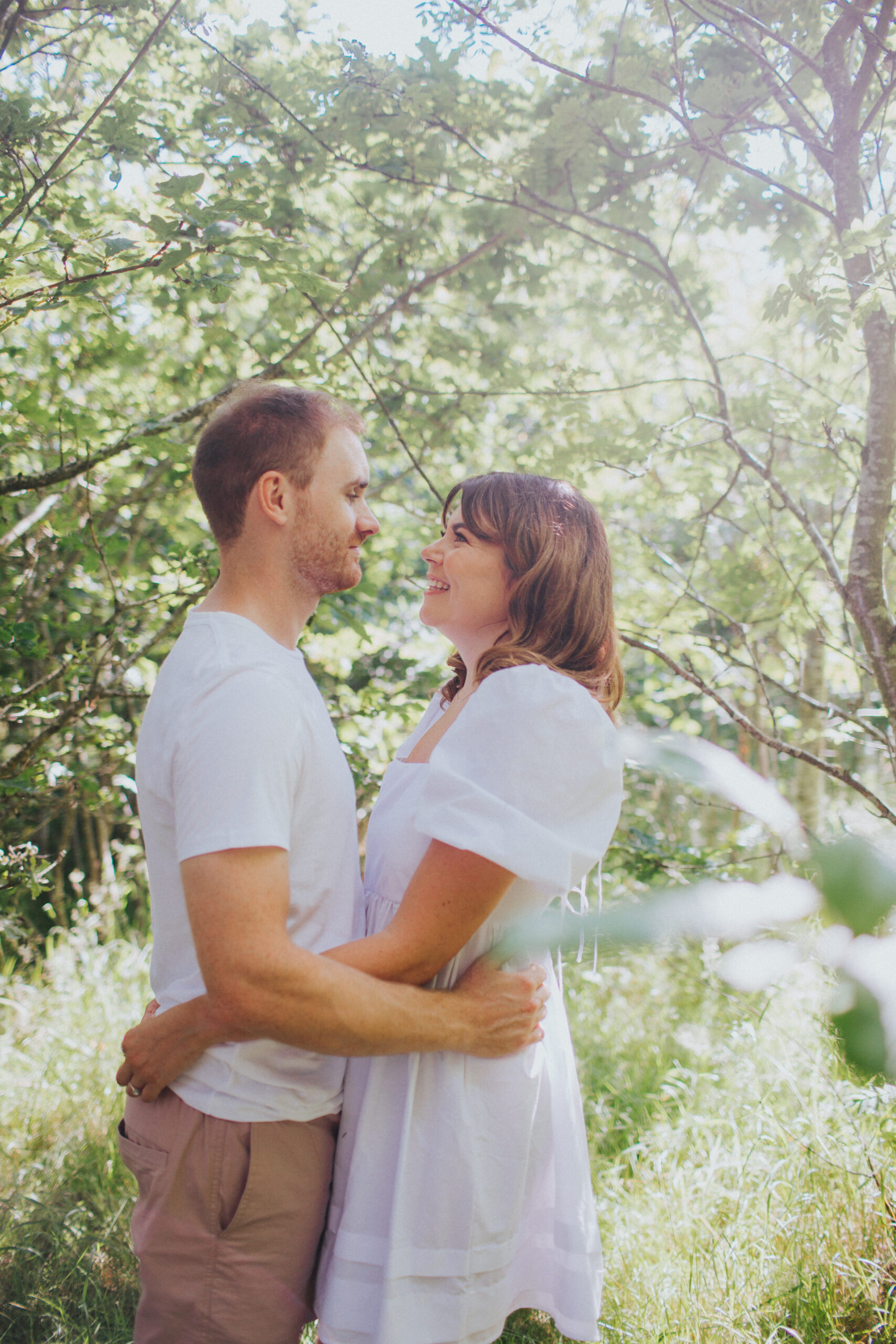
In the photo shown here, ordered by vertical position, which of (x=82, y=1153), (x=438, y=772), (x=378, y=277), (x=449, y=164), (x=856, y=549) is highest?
(x=449, y=164)

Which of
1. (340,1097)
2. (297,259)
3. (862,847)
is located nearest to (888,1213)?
(340,1097)

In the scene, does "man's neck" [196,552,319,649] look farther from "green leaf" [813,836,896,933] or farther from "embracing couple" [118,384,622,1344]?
"green leaf" [813,836,896,933]

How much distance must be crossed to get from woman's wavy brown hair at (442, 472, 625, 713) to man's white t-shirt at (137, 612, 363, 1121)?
0.37m

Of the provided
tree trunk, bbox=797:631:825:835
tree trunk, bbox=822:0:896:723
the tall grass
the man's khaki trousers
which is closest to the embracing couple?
the man's khaki trousers

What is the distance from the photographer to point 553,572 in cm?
154

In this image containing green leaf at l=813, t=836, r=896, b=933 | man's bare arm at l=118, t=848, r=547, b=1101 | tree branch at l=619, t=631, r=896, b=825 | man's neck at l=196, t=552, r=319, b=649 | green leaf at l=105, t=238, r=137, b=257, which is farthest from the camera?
tree branch at l=619, t=631, r=896, b=825

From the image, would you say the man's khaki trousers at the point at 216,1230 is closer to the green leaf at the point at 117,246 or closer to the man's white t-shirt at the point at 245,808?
the man's white t-shirt at the point at 245,808

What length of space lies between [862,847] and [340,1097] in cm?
131

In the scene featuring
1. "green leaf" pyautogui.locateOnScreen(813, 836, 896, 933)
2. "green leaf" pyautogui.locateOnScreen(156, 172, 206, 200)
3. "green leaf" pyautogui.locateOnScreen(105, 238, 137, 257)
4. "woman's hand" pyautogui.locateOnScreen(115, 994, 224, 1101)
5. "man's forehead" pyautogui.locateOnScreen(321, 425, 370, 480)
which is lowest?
"woman's hand" pyautogui.locateOnScreen(115, 994, 224, 1101)

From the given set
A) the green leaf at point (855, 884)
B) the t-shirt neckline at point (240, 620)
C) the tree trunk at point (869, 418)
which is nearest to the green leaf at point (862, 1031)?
the green leaf at point (855, 884)

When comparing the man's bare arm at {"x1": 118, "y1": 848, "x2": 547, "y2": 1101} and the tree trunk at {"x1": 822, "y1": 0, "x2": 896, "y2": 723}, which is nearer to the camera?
the man's bare arm at {"x1": 118, "y1": 848, "x2": 547, "y2": 1101}

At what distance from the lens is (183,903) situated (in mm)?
1302

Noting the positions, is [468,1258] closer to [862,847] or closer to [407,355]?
[862,847]

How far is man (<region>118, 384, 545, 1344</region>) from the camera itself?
1.06m
